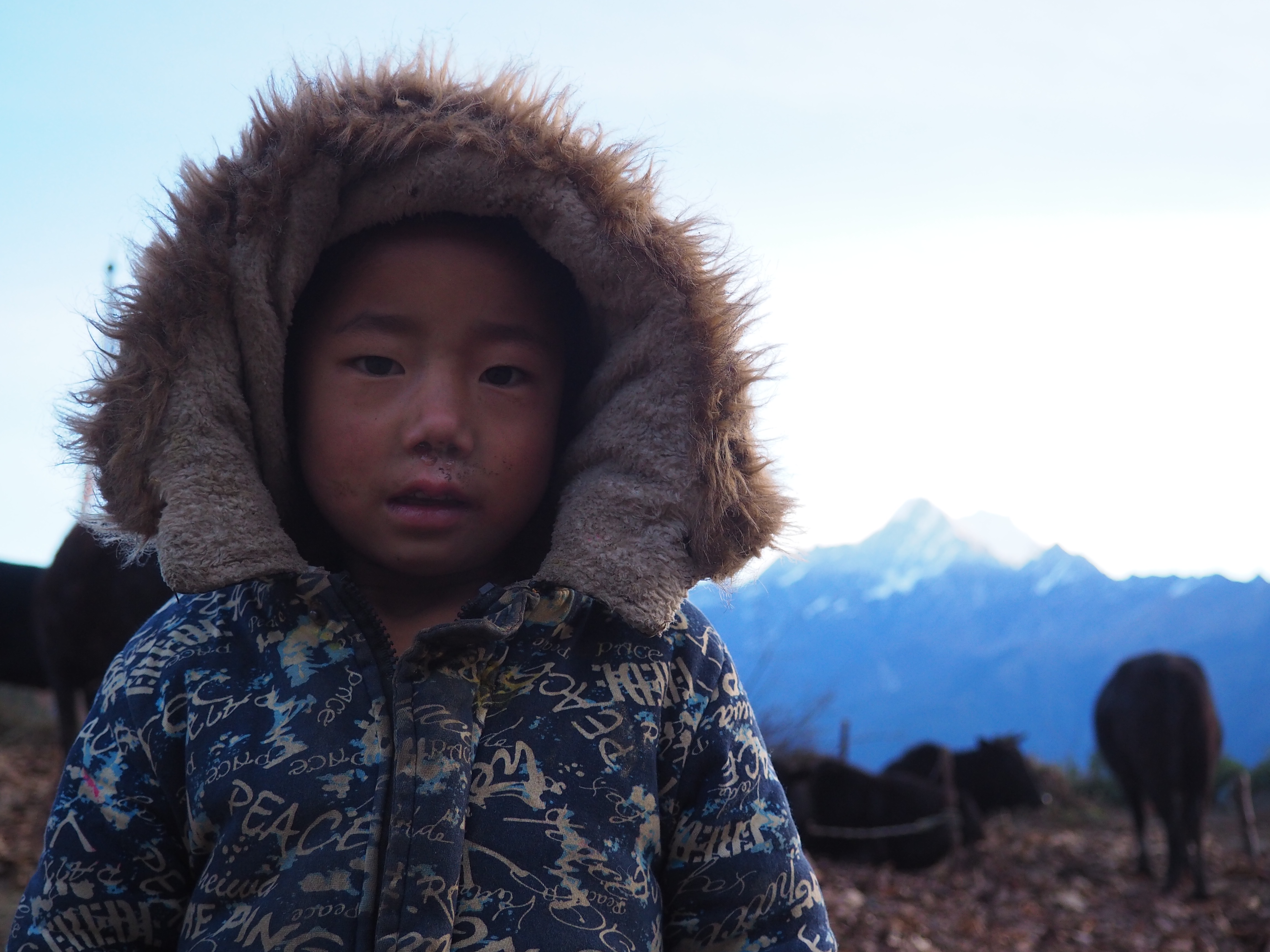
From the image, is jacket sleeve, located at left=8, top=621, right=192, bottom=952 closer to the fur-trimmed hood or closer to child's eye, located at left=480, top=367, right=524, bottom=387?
the fur-trimmed hood

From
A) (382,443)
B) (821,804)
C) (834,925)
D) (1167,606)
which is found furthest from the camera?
(1167,606)

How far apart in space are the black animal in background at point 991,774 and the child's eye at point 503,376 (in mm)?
9855

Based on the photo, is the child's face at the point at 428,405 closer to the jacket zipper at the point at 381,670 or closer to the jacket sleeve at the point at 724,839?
the jacket zipper at the point at 381,670

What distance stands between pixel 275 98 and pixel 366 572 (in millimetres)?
868

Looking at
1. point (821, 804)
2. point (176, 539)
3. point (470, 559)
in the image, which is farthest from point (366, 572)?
point (821, 804)

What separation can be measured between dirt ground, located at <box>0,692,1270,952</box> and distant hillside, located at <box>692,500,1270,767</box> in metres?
4.84

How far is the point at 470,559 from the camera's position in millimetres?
1721

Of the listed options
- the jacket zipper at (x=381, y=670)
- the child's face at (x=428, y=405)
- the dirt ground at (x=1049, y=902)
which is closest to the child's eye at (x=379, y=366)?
the child's face at (x=428, y=405)

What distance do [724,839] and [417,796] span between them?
1.59ft

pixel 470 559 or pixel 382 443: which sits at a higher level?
pixel 382 443

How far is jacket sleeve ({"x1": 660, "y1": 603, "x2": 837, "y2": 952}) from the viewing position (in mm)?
1472

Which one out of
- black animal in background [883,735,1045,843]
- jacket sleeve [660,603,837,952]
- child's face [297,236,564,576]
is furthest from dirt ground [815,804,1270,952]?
child's face [297,236,564,576]

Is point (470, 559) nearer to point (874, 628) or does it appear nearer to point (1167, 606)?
point (874, 628)

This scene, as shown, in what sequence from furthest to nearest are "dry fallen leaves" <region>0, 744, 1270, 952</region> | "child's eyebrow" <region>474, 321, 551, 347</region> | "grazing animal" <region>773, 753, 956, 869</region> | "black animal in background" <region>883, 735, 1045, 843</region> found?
1. "black animal in background" <region>883, 735, 1045, 843</region>
2. "grazing animal" <region>773, 753, 956, 869</region>
3. "dry fallen leaves" <region>0, 744, 1270, 952</region>
4. "child's eyebrow" <region>474, 321, 551, 347</region>
